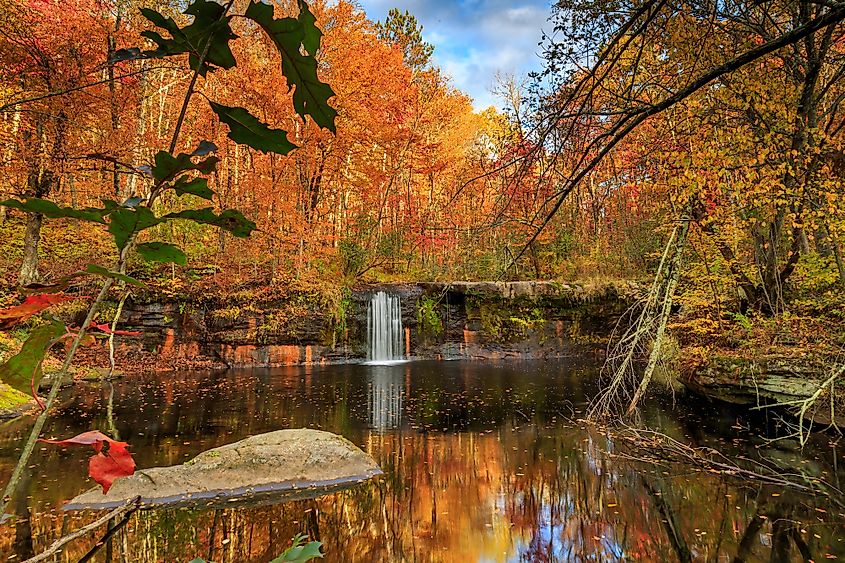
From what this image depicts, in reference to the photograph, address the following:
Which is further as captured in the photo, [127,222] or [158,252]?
[158,252]

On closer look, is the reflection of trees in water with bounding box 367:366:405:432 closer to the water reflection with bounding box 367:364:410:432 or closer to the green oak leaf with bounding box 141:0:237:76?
the water reflection with bounding box 367:364:410:432

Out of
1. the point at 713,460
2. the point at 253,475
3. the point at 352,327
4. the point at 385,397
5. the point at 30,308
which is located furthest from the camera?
the point at 352,327

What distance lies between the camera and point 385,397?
32.4 feet

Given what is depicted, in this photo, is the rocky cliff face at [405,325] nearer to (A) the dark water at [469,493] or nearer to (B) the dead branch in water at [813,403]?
(A) the dark water at [469,493]

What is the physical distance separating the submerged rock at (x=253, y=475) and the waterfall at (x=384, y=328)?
10.4 meters

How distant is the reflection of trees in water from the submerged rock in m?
1.99

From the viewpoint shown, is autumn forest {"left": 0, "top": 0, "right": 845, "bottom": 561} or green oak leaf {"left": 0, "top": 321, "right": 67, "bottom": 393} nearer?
green oak leaf {"left": 0, "top": 321, "right": 67, "bottom": 393}

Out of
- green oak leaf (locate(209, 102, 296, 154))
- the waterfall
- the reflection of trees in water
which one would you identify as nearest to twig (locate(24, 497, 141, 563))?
green oak leaf (locate(209, 102, 296, 154))

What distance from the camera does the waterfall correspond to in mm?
16250

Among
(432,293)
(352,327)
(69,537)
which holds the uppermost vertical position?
(432,293)

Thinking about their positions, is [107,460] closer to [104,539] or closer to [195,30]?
[104,539]

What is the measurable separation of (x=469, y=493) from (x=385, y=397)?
4987 mm

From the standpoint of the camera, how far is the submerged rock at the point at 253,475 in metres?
4.68

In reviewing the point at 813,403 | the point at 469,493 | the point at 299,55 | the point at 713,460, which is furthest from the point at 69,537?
the point at 813,403
